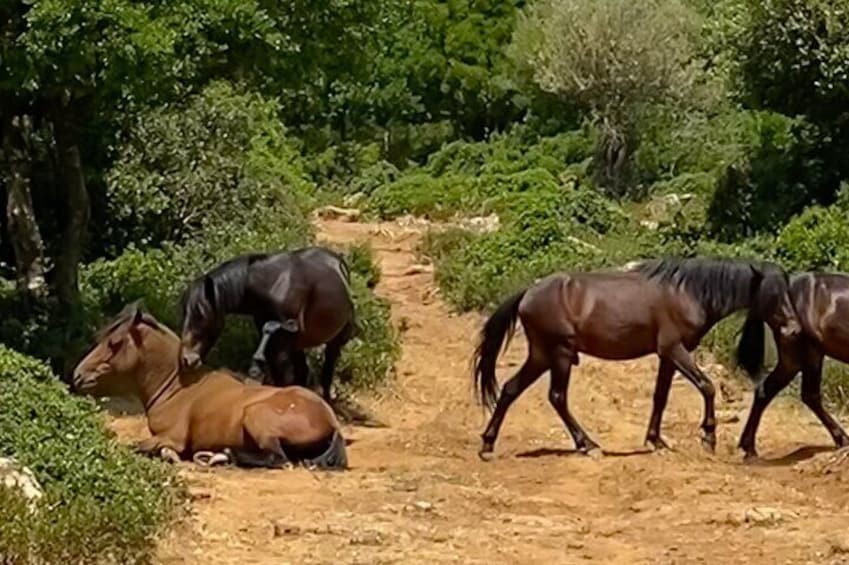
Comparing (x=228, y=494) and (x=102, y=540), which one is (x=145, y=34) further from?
(x=102, y=540)

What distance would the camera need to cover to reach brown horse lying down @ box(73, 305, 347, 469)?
11.8 m

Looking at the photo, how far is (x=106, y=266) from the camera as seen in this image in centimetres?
1911

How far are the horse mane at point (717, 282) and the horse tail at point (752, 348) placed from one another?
0.39 meters

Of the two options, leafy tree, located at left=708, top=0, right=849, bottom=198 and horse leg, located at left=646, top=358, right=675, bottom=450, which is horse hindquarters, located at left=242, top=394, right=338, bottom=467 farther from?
leafy tree, located at left=708, top=0, right=849, bottom=198

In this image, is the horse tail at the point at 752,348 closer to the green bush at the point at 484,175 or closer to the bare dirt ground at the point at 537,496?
the bare dirt ground at the point at 537,496

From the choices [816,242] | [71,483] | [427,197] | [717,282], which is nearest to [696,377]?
[717,282]

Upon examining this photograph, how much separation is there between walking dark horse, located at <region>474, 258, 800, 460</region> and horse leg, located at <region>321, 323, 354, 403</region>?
2.17 metres

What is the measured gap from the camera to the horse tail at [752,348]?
13.6m

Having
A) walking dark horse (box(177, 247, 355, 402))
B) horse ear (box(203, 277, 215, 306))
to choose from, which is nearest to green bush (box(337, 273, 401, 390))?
walking dark horse (box(177, 247, 355, 402))

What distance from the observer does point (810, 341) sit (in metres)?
13.4

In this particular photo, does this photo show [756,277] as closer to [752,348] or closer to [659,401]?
[752,348]

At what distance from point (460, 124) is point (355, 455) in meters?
29.3

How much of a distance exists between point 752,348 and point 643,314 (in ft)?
3.60

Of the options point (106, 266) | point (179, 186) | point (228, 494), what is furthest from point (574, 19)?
point (228, 494)
